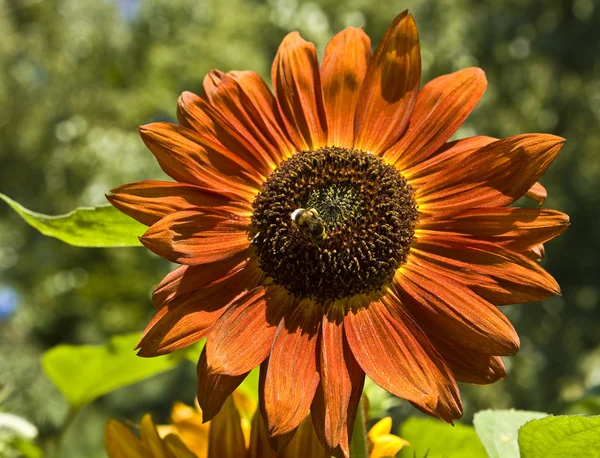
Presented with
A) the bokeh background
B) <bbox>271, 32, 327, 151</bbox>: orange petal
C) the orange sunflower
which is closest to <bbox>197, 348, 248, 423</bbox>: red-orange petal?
the orange sunflower

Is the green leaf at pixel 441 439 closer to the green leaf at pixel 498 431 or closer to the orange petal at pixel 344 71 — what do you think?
the green leaf at pixel 498 431

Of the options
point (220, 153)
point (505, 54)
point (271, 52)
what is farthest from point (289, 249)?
point (271, 52)

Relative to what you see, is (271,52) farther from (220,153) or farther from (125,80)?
(220,153)

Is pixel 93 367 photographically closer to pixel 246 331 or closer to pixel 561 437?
pixel 246 331

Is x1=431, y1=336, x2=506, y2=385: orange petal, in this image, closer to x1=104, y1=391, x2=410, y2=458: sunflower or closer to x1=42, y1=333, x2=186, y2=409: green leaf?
x1=104, y1=391, x2=410, y2=458: sunflower

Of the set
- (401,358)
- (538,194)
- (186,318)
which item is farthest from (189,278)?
(538,194)

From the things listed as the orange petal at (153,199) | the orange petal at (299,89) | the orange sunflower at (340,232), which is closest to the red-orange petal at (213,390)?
the orange sunflower at (340,232)
